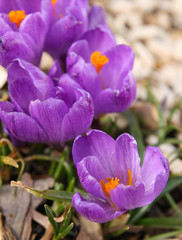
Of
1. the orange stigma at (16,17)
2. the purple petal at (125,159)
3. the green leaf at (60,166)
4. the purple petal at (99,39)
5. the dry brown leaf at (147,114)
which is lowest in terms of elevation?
the dry brown leaf at (147,114)

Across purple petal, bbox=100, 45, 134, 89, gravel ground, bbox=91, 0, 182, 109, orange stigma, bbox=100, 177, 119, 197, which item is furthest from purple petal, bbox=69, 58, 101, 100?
gravel ground, bbox=91, 0, 182, 109

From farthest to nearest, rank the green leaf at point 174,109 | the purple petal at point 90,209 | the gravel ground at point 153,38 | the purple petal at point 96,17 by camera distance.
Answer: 1. the gravel ground at point 153,38
2. the green leaf at point 174,109
3. the purple petal at point 96,17
4. the purple petal at point 90,209

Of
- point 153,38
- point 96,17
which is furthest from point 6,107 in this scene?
point 153,38

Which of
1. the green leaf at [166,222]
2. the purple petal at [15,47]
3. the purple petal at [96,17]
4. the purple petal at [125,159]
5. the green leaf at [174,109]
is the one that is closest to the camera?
the purple petal at [125,159]

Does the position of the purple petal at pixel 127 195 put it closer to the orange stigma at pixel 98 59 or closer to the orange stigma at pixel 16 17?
the orange stigma at pixel 98 59

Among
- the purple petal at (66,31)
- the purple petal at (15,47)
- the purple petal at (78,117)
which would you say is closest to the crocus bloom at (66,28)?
the purple petal at (66,31)

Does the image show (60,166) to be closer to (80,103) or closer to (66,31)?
(80,103)

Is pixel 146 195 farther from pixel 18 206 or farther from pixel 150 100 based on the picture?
pixel 150 100

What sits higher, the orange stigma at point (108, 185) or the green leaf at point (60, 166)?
the orange stigma at point (108, 185)
